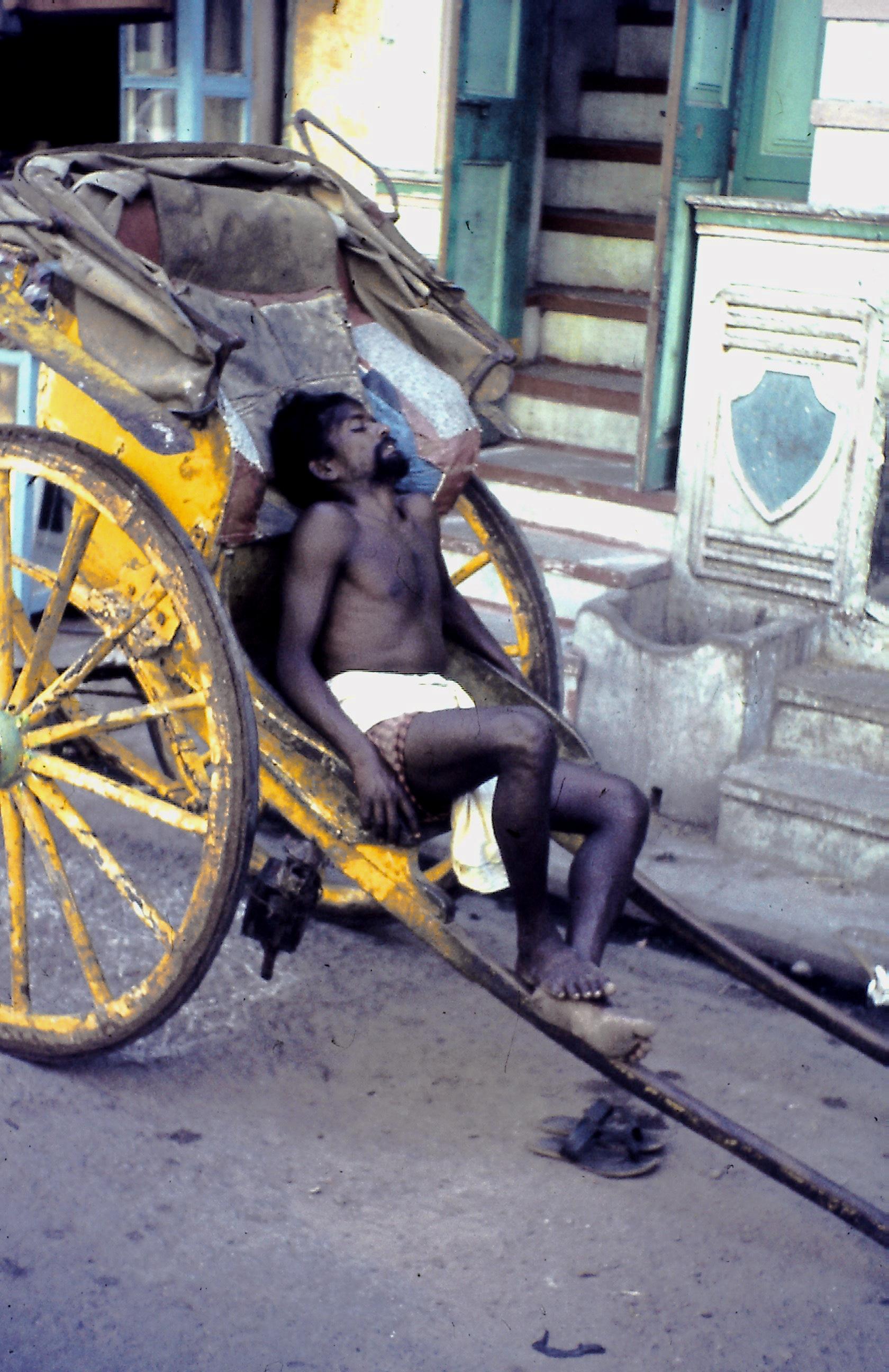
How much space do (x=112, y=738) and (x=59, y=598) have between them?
407mm

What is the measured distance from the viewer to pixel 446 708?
3211 mm

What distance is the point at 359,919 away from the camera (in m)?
4.07

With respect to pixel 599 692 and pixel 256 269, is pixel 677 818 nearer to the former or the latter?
pixel 599 692

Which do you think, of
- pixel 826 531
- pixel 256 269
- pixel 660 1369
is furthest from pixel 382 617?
pixel 826 531

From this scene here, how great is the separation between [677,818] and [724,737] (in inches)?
12.4

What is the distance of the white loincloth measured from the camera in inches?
123

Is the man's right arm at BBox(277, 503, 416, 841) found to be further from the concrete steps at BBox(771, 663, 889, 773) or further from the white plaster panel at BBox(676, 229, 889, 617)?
the white plaster panel at BBox(676, 229, 889, 617)

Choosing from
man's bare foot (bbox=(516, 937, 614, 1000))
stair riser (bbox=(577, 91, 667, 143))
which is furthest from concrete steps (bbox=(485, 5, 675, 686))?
man's bare foot (bbox=(516, 937, 614, 1000))

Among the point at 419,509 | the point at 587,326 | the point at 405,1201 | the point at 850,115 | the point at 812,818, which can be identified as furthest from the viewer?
the point at 587,326

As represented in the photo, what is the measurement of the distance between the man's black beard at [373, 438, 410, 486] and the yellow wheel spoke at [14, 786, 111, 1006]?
3.29 ft

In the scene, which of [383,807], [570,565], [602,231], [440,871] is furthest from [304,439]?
[602,231]

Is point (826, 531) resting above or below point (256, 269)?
below

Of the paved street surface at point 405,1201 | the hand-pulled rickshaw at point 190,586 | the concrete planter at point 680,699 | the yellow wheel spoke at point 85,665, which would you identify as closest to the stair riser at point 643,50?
the concrete planter at point 680,699

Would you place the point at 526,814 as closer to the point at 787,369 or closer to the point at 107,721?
the point at 107,721
